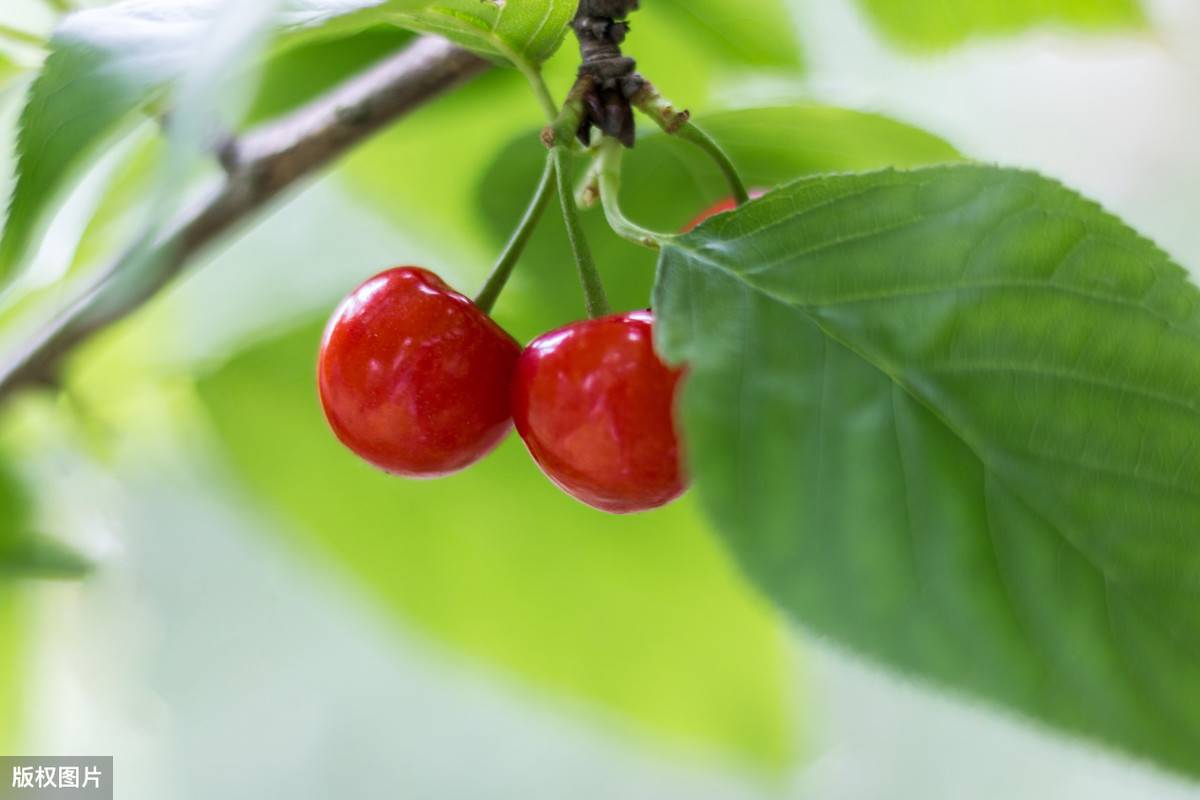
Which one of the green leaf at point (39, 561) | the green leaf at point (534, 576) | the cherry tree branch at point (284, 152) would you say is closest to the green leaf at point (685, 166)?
the cherry tree branch at point (284, 152)

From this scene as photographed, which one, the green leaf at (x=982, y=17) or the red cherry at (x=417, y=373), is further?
the green leaf at (x=982, y=17)

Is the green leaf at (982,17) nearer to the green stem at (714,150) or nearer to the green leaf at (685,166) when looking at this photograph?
the green leaf at (685,166)

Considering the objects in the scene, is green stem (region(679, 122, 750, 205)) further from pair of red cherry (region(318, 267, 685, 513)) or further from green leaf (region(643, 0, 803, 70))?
green leaf (region(643, 0, 803, 70))

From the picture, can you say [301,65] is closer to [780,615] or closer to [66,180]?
[66,180]

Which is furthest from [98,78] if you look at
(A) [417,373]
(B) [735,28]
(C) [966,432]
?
(B) [735,28]

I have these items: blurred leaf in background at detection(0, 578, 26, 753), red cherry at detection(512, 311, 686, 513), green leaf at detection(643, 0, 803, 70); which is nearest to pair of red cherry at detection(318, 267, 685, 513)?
red cherry at detection(512, 311, 686, 513)

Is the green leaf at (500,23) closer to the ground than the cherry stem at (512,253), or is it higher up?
higher up

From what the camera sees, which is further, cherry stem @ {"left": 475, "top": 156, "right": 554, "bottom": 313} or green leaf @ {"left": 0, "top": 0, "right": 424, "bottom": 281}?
cherry stem @ {"left": 475, "top": 156, "right": 554, "bottom": 313}
